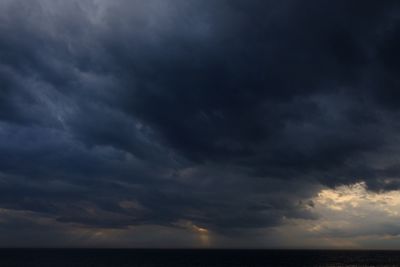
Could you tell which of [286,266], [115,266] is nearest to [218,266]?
[286,266]

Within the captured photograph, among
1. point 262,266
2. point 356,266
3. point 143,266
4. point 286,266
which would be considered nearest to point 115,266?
→ point 143,266

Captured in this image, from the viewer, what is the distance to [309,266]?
17188cm

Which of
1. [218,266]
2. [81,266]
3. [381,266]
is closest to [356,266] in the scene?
[381,266]

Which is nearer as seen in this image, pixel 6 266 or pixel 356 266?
pixel 6 266

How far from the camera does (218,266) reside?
175 m

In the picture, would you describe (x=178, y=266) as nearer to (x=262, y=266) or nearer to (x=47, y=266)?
(x=262, y=266)

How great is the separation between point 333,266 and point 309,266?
39.9 ft

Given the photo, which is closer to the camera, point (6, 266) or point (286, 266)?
point (6, 266)

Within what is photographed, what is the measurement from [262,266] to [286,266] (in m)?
11.4

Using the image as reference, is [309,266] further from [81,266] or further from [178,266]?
[81,266]

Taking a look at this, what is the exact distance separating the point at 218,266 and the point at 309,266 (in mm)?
40827

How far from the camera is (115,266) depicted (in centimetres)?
16950

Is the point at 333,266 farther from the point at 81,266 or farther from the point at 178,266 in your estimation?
the point at 81,266

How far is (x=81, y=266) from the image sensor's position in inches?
6594
